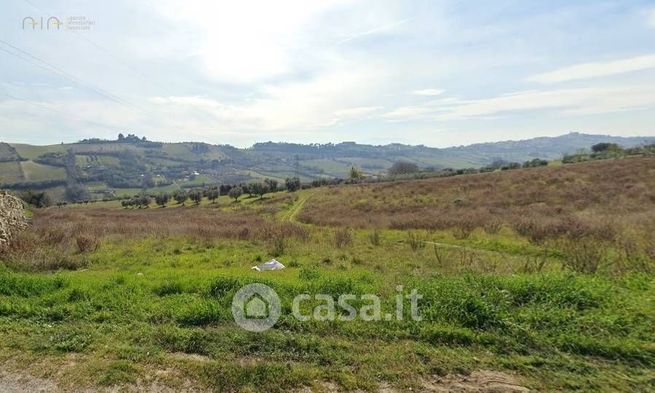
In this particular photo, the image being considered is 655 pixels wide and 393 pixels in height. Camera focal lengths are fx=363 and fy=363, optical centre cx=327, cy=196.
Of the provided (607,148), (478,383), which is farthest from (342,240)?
(607,148)

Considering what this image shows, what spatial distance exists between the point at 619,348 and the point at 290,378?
15.0ft

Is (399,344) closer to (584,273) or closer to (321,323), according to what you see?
(321,323)

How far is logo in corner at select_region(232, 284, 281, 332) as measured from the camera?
6.07m

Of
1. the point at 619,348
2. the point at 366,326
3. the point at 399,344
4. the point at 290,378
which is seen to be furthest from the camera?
the point at 366,326

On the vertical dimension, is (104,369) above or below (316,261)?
above

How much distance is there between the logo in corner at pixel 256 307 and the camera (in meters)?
6.07

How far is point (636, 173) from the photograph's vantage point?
112 ft

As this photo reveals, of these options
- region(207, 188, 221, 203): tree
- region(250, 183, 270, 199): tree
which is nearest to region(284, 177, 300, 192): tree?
region(250, 183, 270, 199): tree

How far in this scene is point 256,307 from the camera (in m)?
6.61

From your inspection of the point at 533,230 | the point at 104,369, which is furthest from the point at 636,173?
the point at 104,369

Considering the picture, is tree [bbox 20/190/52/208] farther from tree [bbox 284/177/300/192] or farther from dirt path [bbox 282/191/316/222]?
dirt path [bbox 282/191/316/222]

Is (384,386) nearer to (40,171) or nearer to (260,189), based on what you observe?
(260,189)

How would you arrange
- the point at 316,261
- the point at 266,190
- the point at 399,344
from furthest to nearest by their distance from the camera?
the point at 266,190 < the point at 316,261 < the point at 399,344

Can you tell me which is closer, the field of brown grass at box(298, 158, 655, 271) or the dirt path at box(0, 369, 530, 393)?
the dirt path at box(0, 369, 530, 393)
